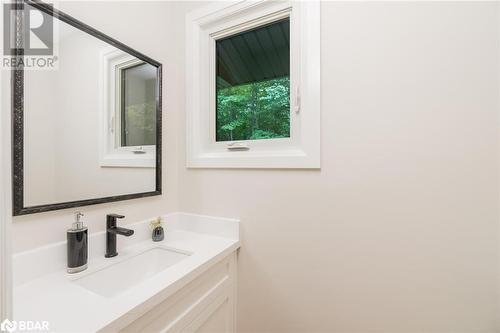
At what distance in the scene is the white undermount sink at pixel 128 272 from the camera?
90cm

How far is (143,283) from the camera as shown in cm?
80

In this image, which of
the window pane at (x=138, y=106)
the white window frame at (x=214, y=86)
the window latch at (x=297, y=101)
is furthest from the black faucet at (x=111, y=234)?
the window latch at (x=297, y=101)

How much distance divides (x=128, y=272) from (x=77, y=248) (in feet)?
0.82

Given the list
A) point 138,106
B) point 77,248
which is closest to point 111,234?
point 77,248

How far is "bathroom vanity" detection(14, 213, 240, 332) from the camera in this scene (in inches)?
25.9

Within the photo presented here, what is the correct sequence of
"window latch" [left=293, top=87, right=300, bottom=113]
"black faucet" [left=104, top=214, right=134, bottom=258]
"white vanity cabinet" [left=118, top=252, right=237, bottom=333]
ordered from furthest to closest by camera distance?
"window latch" [left=293, top=87, right=300, bottom=113], "black faucet" [left=104, top=214, right=134, bottom=258], "white vanity cabinet" [left=118, top=252, right=237, bottom=333]

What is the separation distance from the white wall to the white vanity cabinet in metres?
0.18

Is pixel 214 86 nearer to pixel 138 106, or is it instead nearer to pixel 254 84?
pixel 254 84

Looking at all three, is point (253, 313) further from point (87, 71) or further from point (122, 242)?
point (87, 71)

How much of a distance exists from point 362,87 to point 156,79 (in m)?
1.08

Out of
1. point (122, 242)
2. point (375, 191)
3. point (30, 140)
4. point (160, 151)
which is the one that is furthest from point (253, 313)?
point (30, 140)

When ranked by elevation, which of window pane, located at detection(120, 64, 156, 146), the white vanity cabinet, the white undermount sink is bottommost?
the white vanity cabinet

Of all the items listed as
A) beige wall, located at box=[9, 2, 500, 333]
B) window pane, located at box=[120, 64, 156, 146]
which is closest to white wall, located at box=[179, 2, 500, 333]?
beige wall, located at box=[9, 2, 500, 333]

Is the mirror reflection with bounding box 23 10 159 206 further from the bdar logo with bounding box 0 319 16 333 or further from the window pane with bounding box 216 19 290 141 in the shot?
the bdar logo with bounding box 0 319 16 333
